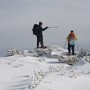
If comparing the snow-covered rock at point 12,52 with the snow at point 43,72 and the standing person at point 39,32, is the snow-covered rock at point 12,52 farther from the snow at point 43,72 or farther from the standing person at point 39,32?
the standing person at point 39,32

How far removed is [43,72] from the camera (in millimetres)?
17125

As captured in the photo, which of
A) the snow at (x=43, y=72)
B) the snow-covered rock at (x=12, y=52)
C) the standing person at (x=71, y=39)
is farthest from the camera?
the standing person at (x=71, y=39)

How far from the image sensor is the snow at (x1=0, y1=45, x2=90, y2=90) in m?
15.1

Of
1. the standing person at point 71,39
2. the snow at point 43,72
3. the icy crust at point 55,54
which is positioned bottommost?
the snow at point 43,72

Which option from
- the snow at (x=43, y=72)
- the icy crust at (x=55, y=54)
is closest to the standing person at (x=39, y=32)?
the icy crust at (x=55, y=54)

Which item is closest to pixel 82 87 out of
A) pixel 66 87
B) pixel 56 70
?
pixel 66 87

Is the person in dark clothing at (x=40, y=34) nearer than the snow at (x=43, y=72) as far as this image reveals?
No

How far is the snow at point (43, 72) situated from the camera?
15125mm

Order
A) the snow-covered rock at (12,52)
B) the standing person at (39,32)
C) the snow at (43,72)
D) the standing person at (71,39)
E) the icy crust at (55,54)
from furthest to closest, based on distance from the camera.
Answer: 1. the standing person at (39,32)
2. the standing person at (71,39)
3. the snow-covered rock at (12,52)
4. the icy crust at (55,54)
5. the snow at (43,72)

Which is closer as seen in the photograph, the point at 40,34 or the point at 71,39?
the point at 71,39

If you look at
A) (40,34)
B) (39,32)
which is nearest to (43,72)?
(39,32)

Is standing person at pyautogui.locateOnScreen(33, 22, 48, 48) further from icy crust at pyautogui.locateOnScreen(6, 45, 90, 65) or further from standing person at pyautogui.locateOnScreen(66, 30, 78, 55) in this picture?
standing person at pyautogui.locateOnScreen(66, 30, 78, 55)

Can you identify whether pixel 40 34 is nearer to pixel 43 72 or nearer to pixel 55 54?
pixel 55 54

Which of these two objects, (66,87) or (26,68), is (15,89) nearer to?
(66,87)
